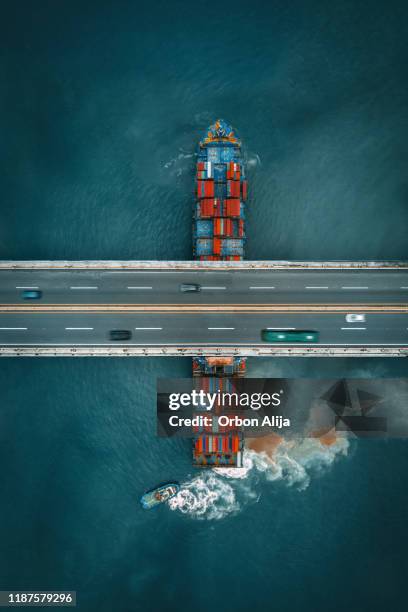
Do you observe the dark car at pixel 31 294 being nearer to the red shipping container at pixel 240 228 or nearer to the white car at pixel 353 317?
the red shipping container at pixel 240 228

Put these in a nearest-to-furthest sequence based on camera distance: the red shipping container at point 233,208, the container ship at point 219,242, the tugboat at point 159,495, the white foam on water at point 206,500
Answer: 1. the red shipping container at point 233,208
2. the container ship at point 219,242
3. the tugboat at point 159,495
4. the white foam on water at point 206,500

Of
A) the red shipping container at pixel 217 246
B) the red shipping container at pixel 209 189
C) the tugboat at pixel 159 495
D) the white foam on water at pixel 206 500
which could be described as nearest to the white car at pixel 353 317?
the red shipping container at pixel 217 246

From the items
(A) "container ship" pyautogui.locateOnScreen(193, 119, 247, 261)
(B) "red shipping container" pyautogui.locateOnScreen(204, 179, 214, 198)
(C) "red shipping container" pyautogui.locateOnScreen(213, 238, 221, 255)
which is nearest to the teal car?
(A) "container ship" pyautogui.locateOnScreen(193, 119, 247, 261)

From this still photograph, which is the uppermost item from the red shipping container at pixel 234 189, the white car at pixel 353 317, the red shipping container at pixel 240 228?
the red shipping container at pixel 234 189

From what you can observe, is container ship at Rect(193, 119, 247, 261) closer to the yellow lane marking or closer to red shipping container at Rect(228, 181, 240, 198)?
red shipping container at Rect(228, 181, 240, 198)

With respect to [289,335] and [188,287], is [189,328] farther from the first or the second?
[289,335]

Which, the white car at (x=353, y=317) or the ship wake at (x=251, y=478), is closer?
the white car at (x=353, y=317)

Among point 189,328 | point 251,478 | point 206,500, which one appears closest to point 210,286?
point 189,328

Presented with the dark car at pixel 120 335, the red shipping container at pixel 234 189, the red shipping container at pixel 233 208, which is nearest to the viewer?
the dark car at pixel 120 335
